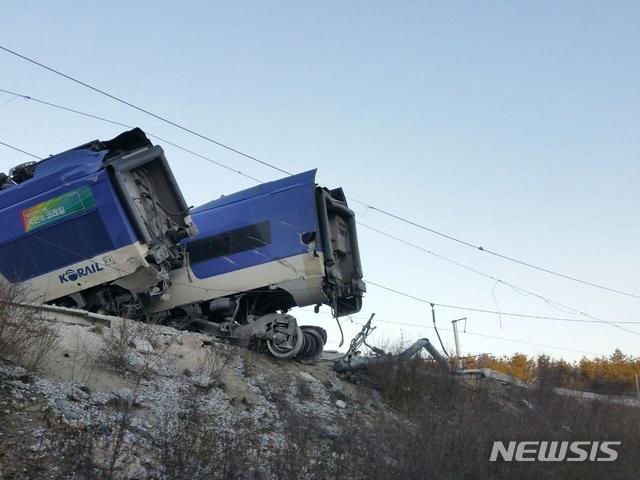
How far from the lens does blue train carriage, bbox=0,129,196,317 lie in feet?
39.0

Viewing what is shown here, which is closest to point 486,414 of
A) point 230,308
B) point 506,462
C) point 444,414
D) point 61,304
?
point 444,414

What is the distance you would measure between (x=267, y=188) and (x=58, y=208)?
3994 mm

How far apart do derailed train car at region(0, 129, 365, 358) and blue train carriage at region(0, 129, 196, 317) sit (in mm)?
21

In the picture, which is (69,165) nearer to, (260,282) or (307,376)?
(260,282)

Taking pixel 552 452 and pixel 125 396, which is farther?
pixel 552 452

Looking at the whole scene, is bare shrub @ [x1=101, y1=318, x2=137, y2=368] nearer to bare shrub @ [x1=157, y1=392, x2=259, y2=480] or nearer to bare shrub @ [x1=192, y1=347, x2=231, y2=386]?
bare shrub @ [x1=192, y1=347, x2=231, y2=386]

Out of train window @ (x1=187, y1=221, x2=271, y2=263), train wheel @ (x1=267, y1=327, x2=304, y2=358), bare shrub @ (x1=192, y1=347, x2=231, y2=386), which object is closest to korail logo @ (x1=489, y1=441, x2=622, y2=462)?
train wheel @ (x1=267, y1=327, x2=304, y2=358)

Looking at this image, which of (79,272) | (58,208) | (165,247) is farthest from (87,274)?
(165,247)

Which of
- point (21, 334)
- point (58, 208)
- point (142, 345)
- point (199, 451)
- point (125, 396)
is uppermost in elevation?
point (58, 208)

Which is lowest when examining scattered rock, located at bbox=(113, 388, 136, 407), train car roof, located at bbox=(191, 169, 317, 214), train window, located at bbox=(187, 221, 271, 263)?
scattered rock, located at bbox=(113, 388, 136, 407)

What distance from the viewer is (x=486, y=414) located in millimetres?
12484

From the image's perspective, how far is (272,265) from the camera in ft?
41.5

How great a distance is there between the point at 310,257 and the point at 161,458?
6.61 m

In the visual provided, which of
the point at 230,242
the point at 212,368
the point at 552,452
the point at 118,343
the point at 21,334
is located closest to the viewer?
the point at 21,334
